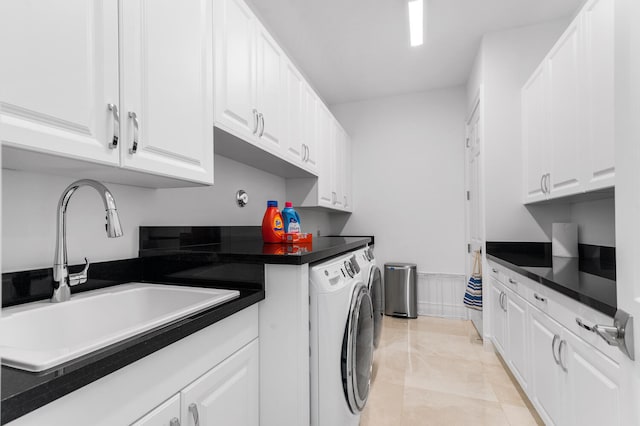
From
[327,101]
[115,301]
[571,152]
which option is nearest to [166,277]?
[115,301]

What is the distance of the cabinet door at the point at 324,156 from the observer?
2842 millimetres

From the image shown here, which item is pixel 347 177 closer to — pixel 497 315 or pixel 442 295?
pixel 442 295

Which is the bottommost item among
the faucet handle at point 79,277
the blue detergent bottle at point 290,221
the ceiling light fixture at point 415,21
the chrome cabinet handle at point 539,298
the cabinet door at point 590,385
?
the cabinet door at point 590,385

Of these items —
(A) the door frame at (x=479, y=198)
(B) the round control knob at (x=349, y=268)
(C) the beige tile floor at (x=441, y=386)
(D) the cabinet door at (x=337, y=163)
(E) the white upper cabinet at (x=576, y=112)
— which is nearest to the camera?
(E) the white upper cabinet at (x=576, y=112)

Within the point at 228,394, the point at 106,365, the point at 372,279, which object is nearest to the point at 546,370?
the point at 372,279

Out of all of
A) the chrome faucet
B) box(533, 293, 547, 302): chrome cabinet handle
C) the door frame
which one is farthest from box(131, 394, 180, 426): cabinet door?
the door frame

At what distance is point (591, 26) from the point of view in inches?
65.2

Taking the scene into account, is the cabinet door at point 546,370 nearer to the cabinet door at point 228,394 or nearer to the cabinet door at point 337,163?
the cabinet door at point 228,394

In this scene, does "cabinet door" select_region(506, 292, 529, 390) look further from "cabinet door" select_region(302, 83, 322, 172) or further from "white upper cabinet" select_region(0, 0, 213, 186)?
"white upper cabinet" select_region(0, 0, 213, 186)

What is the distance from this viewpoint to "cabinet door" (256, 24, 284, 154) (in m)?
1.77

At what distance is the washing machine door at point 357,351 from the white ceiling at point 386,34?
203 centimetres

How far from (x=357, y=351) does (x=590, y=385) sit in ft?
2.99

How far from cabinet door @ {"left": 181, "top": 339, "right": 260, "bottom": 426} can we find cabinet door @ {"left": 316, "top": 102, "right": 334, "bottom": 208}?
184 cm

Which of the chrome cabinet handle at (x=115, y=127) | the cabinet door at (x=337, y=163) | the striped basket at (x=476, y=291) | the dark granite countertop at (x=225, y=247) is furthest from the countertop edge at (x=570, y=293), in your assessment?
the cabinet door at (x=337, y=163)
